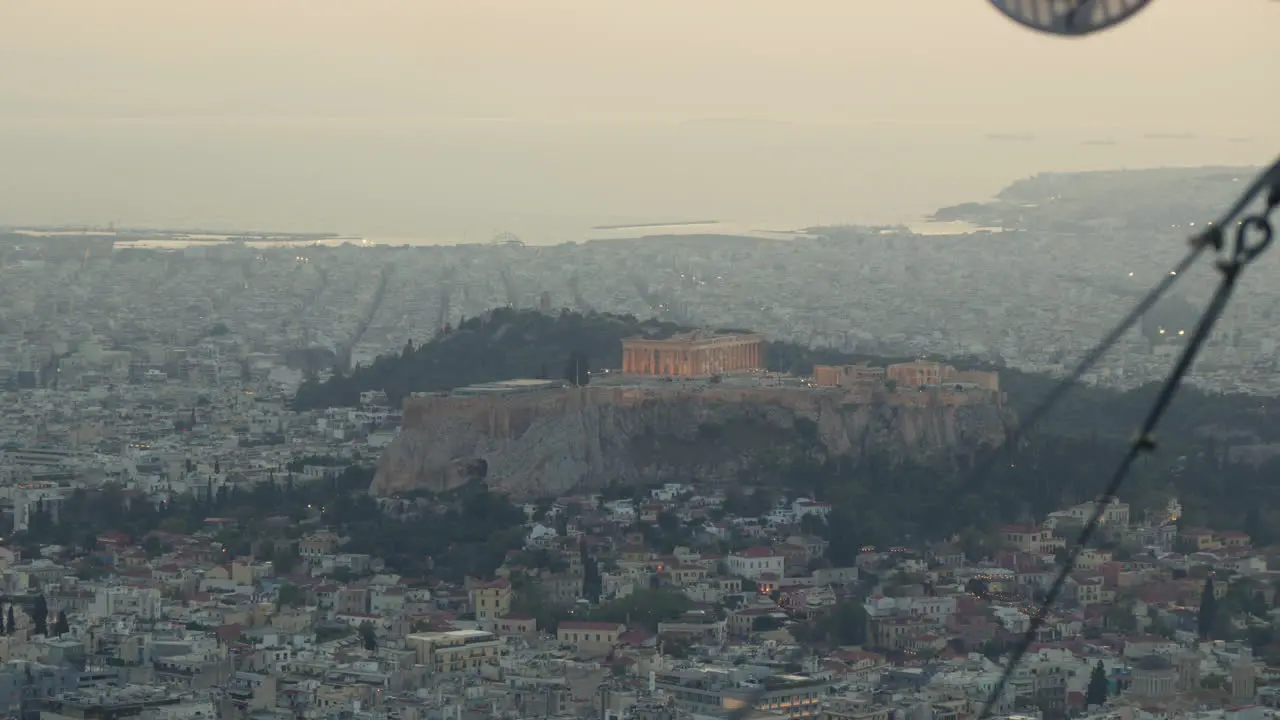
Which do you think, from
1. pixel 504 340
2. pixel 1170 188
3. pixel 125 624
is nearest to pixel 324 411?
pixel 504 340

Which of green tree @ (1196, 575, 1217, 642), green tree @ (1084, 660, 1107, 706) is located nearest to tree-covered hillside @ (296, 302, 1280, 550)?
green tree @ (1196, 575, 1217, 642)

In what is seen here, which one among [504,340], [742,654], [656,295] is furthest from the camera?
[656,295]

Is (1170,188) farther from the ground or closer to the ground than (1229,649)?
farther from the ground

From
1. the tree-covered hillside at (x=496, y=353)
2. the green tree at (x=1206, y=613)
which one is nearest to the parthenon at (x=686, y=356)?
the tree-covered hillside at (x=496, y=353)

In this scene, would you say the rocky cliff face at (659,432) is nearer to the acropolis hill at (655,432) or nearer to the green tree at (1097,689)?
the acropolis hill at (655,432)

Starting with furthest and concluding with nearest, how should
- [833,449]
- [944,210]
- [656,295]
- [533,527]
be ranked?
[944,210] < [656,295] < [833,449] < [533,527]

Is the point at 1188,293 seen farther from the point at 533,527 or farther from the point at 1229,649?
the point at 1229,649

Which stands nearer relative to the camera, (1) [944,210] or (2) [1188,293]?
(2) [1188,293]

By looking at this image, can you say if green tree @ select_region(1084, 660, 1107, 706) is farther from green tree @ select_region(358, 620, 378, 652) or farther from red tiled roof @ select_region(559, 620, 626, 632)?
green tree @ select_region(358, 620, 378, 652)
